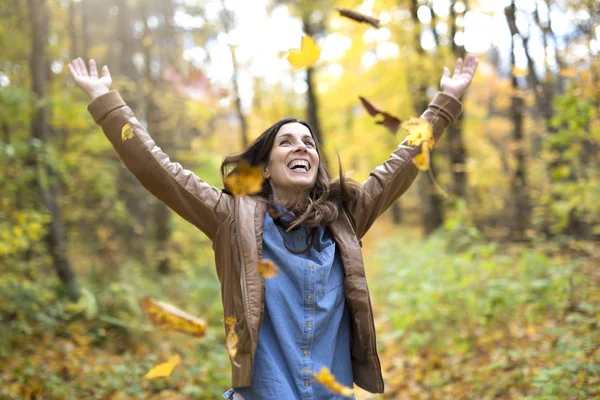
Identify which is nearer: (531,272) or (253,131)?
(531,272)

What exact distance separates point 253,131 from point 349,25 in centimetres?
993

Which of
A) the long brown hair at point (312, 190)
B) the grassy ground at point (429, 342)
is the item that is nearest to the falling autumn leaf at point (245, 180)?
the long brown hair at point (312, 190)

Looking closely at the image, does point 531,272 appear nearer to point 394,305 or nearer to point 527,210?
point 394,305

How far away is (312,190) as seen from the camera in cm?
256

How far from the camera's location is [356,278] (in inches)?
90.7

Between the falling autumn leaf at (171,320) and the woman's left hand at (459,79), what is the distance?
2.04 m

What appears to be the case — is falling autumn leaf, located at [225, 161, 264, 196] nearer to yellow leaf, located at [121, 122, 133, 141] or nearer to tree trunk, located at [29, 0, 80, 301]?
yellow leaf, located at [121, 122, 133, 141]

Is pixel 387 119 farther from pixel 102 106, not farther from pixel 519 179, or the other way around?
pixel 519 179

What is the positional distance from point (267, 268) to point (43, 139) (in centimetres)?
567

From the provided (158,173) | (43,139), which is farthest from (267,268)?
(43,139)

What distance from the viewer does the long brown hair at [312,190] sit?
2.36m

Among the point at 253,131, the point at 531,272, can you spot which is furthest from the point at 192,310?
the point at 253,131

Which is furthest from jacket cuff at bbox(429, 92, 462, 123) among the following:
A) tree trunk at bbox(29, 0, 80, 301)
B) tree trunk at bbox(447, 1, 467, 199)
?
tree trunk at bbox(447, 1, 467, 199)

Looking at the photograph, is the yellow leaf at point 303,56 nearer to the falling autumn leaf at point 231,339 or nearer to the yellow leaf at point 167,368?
the falling autumn leaf at point 231,339
